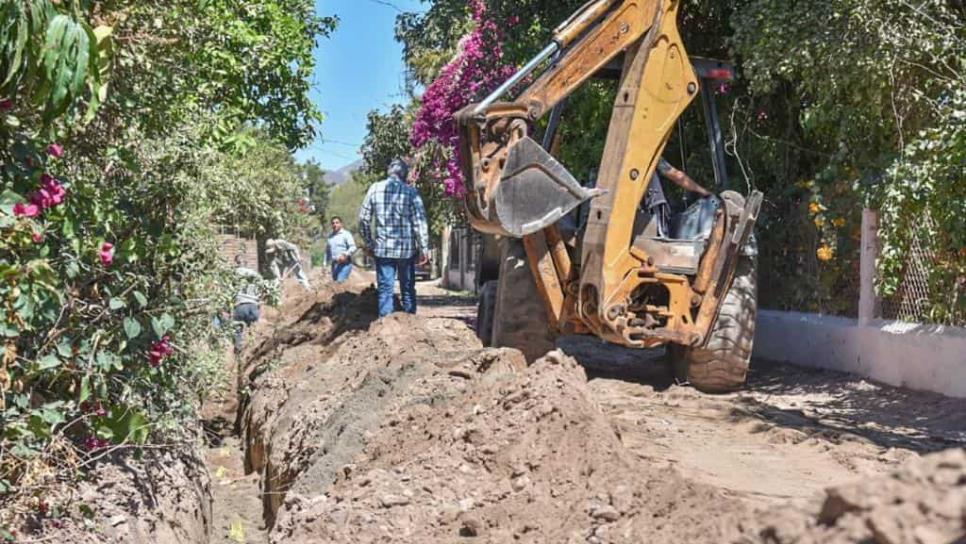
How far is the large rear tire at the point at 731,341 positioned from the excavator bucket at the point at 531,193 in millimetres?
1634

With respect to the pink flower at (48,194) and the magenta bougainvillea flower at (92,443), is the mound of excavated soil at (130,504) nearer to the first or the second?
the magenta bougainvillea flower at (92,443)

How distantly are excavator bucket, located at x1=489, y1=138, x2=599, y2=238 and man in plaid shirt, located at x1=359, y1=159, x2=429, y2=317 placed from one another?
10.3 feet

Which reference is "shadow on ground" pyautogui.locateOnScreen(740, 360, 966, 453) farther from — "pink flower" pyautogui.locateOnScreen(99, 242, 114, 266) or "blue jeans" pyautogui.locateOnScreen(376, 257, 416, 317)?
"pink flower" pyautogui.locateOnScreen(99, 242, 114, 266)

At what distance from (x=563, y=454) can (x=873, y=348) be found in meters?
5.49

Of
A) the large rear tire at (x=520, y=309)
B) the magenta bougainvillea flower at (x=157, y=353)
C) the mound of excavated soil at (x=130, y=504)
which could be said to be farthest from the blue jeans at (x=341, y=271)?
the magenta bougainvillea flower at (x=157, y=353)

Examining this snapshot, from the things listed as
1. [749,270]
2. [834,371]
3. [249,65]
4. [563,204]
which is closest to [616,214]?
[563,204]

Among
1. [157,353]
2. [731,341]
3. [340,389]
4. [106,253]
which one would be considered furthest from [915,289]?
[106,253]

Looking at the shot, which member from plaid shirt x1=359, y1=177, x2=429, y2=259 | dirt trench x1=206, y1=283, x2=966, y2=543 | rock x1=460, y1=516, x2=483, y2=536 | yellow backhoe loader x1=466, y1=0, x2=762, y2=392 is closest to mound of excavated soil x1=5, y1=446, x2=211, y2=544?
dirt trench x1=206, y1=283, x2=966, y2=543

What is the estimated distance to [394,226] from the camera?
442 inches

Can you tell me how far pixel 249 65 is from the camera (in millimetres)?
10992

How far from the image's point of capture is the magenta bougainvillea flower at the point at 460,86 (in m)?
14.5

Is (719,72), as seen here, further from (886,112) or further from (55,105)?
(55,105)

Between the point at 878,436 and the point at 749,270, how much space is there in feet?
6.62

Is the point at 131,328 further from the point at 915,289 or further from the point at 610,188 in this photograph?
the point at 915,289
